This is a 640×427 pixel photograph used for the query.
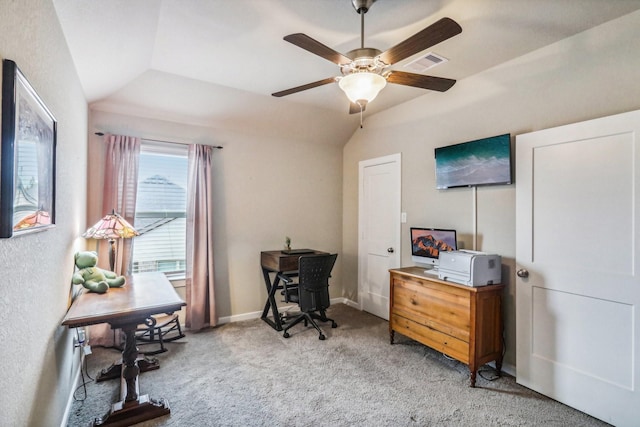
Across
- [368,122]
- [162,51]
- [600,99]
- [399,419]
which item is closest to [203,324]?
[399,419]

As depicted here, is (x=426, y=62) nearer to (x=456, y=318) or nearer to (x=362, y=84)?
(x=362, y=84)

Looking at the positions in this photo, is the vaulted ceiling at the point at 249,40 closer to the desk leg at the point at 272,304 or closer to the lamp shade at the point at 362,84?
the lamp shade at the point at 362,84

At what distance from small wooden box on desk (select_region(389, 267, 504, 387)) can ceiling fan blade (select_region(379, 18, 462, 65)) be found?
1801 mm

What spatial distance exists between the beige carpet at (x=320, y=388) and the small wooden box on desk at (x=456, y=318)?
218 millimetres

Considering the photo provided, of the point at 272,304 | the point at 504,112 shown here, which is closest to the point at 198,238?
the point at 272,304

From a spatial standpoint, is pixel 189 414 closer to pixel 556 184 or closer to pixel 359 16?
pixel 359 16

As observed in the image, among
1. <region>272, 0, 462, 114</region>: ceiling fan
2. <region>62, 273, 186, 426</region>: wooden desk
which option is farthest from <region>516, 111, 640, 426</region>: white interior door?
<region>62, 273, 186, 426</region>: wooden desk

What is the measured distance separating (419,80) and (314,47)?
75cm

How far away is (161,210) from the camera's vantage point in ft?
12.0

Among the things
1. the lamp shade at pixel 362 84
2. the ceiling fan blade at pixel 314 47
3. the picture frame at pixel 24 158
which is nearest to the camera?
the picture frame at pixel 24 158

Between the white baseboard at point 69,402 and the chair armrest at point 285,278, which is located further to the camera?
the chair armrest at point 285,278

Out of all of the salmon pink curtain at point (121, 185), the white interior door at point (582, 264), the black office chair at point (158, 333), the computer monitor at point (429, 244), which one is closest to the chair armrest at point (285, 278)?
the black office chair at point (158, 333)

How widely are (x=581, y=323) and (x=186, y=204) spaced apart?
12.2 feet

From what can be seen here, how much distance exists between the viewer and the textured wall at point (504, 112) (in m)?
2.15
